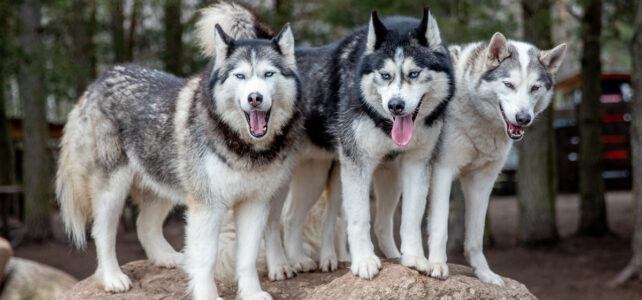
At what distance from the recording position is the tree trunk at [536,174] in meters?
11.3

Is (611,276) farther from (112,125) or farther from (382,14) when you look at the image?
(112,125)

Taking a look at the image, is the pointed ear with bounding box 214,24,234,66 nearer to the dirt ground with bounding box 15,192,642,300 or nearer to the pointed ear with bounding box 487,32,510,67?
the pointed ear with bounding box 487,32,510,67

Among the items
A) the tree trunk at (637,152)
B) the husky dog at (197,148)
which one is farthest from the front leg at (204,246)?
the tree trunk at (637,152)

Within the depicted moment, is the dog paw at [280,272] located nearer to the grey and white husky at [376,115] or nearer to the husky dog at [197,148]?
the grey and white husky at [376,115]

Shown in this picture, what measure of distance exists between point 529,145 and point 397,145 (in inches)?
314

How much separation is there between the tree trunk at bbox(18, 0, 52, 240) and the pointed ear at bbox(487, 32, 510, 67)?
11.1m

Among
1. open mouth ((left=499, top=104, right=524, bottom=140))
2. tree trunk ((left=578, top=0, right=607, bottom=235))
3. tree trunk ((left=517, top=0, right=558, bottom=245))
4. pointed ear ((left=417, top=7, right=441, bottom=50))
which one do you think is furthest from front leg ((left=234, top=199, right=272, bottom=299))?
tree trunk ((left=578, top=0, right=607, bottom=235))

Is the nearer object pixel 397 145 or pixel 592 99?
pixel 397 145

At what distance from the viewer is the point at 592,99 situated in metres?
13.2

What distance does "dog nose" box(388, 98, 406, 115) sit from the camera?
170 inches

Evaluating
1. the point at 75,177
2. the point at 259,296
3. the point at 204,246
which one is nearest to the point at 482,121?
the point at 259,296

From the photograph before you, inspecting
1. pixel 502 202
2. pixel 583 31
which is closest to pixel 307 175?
pixel 583 31

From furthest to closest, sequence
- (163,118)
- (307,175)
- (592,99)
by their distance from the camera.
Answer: (592,99) < (307,175) < (163,118)

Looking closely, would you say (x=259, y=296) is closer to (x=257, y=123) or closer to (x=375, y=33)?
(x=257, y=123)
